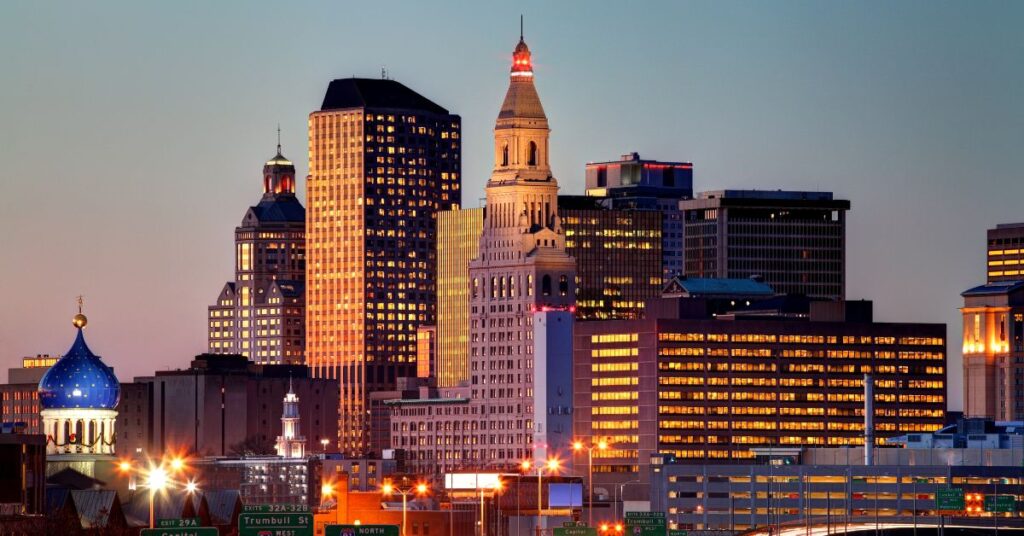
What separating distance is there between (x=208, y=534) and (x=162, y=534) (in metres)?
3.18

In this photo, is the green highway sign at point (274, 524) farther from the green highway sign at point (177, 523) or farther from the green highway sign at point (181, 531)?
the green highway sign at point (181, 531)

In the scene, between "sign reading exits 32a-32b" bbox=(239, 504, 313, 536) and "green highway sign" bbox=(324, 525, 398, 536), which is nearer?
"green highway sign" bbox=(324, 525, 398, 536)

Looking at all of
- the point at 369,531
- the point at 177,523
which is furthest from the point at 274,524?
the point at 177,523

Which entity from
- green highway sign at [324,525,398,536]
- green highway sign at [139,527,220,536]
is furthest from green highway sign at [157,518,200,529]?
green highway sign at [324,525,398,536]

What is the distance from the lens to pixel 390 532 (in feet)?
608

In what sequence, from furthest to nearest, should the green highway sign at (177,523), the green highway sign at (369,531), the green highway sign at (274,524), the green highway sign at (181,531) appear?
the green highway sign at (274,524) → the green highway sign at (369,531) → the green highway sign at (177,523) → the green highway sign at (181,531)

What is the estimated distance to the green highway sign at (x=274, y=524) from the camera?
608 ft

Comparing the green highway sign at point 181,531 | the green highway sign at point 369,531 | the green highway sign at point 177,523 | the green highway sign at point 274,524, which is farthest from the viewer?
the green highway sign at point 274,524

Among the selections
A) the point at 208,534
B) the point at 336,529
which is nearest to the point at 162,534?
the point at 208,534

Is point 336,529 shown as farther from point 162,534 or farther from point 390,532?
point 162,534

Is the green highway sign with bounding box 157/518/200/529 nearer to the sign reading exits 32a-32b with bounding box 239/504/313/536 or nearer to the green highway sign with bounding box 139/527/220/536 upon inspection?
the green highway sign with bounding box 139/527/220/536

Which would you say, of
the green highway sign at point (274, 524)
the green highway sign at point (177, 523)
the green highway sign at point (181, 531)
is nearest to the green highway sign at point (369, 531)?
the green highway sign at point (274, 524)

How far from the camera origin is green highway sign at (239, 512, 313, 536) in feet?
608

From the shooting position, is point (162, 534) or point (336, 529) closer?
point (162, 534)
